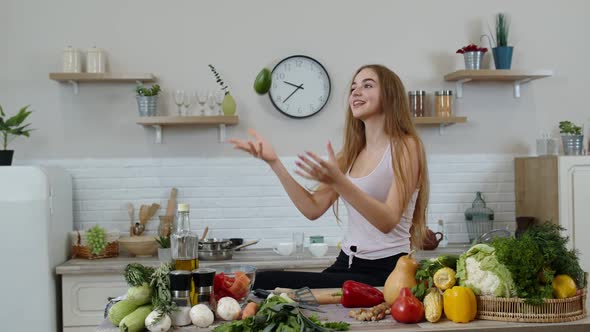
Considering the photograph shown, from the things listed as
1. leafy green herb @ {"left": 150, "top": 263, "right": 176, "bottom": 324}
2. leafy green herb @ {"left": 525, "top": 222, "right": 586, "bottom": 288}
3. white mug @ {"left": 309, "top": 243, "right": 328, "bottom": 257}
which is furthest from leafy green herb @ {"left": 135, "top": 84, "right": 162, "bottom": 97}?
leafy green herb @ {"left": 525, "top": 222, "right": 586, "bottom": 288}

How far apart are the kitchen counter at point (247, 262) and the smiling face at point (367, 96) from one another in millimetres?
1582

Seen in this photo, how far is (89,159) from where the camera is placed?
5.02 metres

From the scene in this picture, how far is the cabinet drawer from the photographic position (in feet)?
14.3

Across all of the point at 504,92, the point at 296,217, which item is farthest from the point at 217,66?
the point at 504,92

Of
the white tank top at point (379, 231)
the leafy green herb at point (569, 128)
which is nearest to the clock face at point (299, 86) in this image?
the leafy green herb at point (569, 128)

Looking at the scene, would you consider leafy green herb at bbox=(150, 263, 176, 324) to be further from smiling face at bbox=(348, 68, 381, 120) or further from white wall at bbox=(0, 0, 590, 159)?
white wall at bbox=(0, 0, 590, 159)

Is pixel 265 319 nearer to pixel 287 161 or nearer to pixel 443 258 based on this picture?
pixel 443 258

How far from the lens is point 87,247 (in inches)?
183

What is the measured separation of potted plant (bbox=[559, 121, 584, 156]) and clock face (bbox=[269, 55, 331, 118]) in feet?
5.57

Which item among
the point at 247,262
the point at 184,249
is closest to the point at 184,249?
the point at 184,249

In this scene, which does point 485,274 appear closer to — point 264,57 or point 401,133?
point 401,133

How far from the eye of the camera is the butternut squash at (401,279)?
88.1 inches

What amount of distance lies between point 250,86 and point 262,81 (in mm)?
343

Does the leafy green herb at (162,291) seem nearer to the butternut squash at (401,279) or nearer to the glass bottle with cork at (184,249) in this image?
the glass bottle with cork at (184,249)
